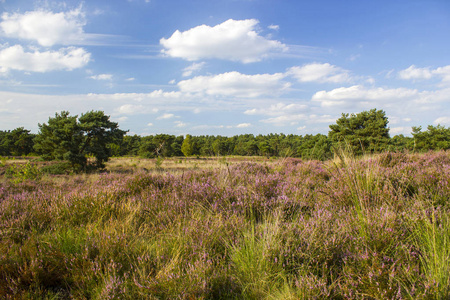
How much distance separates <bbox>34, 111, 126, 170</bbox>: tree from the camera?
21.3m

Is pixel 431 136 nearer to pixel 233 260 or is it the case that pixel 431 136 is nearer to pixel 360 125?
pixel 360 125

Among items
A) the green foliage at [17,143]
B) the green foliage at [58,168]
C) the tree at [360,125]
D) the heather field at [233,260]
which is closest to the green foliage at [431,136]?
the tree at [360,125]

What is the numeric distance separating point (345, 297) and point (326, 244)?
508mm

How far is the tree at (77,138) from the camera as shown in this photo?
21344mm

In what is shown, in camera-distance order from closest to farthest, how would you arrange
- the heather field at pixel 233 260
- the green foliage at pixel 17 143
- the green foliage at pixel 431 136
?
the heather field at pixel 233 260 → the green foliage at pixel 431 136 → the green foliage at pixel 17 143

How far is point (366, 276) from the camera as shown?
1912 millimetres

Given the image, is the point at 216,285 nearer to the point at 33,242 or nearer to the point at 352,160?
the point at 33,242

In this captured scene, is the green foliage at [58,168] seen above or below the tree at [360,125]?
below

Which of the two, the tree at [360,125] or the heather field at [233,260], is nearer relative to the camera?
the heather field at [233,260]

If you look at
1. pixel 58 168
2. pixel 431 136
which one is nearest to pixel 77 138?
pixel 58 168

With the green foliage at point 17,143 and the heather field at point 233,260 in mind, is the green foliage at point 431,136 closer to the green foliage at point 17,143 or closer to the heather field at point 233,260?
the heather field at point 233,260

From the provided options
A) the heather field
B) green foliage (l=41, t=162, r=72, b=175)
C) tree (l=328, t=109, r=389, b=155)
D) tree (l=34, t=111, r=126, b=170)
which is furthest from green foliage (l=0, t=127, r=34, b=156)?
the heather field

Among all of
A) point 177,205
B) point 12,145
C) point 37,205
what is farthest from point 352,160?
point 12,145

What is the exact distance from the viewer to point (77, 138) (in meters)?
22.5
